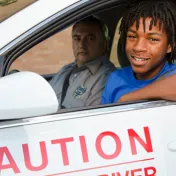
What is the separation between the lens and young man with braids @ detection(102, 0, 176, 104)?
2682 mm

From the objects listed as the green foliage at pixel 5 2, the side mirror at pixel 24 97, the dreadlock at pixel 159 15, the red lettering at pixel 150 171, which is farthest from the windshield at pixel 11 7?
the red lettering at pixel 150 171

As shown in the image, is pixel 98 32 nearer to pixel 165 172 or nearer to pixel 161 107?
pixel 161 107

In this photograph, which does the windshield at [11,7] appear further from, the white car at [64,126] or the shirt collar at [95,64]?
the shirt collar at [95,64]

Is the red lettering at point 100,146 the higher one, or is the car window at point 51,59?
the car window at point 51,59

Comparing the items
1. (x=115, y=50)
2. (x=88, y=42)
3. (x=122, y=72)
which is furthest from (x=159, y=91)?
(x=115, y=50)

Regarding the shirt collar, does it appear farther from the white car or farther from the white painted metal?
the white painted metal

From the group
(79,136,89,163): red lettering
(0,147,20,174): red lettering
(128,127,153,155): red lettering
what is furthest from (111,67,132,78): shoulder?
(0,147,20,174): red lettering

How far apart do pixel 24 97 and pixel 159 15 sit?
82 cm

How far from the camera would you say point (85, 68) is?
3.20 meters

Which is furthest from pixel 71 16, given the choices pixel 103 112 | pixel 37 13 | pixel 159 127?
pixel 159 127

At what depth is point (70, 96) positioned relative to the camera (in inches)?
118

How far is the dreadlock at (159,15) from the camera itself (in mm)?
2717

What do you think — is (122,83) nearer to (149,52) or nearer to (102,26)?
(149,52)

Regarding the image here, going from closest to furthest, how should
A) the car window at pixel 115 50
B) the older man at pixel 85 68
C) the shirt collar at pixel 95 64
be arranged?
the older man at pixel 85 68, the shirt collar at pixel 95 64, the car window at pixel 115 50
